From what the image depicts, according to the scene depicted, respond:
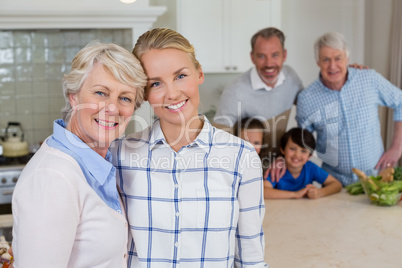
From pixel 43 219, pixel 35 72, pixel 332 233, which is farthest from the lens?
pixel 35 72

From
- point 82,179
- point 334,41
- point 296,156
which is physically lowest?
point 296,156

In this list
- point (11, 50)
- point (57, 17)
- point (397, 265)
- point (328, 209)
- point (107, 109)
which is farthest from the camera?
point (11, 50)

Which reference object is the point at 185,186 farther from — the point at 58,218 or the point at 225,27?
the point at 225,27

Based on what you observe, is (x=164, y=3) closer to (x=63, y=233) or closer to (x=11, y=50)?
(x=11, y=50)

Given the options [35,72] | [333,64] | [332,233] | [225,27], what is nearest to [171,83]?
[332,233]

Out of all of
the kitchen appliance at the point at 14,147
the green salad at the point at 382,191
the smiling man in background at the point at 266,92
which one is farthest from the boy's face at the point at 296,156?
the kitchen appliance at the point at 14,147

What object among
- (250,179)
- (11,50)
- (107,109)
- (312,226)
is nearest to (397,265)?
(312,226)

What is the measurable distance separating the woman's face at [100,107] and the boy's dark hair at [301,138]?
1.61m

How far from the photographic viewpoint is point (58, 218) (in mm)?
906

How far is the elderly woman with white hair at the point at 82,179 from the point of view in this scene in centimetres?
90

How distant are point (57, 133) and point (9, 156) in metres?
2.48

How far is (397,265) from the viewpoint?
4.75 ft

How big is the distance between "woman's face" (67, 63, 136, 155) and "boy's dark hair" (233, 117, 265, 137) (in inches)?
64.6

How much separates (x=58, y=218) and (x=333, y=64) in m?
2.08
